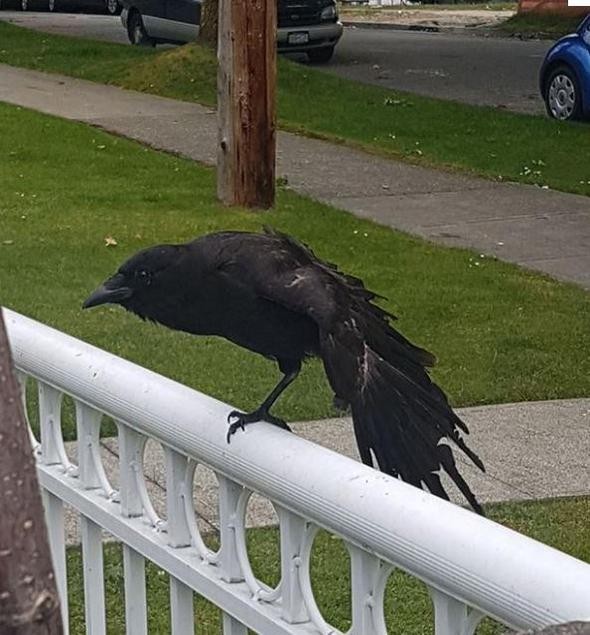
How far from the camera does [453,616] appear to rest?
6.60 feet

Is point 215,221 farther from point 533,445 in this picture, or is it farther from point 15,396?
point 15,396

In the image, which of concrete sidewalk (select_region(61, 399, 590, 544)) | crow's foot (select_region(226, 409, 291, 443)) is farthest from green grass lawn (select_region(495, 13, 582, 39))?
crow's foot (select_region(226, 409, 291, 443))

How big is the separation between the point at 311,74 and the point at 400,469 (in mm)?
16249

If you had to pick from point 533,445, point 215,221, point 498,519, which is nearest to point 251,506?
point 498,519

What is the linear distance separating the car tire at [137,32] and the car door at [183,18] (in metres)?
0.84

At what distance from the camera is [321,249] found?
8734mm

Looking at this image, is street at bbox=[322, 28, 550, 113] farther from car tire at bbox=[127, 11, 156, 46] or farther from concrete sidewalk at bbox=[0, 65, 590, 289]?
concrete sidewalk at bbox=[0, 65, 590, 289]

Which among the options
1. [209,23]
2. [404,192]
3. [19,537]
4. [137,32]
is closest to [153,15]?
[137,32]

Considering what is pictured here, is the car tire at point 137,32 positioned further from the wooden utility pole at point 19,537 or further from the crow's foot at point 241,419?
the wooden utility pole at point 19,537

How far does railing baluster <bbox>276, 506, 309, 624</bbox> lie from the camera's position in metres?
2.38

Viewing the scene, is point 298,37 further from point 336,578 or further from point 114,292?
point 114,292

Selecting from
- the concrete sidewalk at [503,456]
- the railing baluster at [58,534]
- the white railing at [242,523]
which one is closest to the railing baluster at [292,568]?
the white railing at [242,523]

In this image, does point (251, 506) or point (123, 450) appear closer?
point (123, 450)

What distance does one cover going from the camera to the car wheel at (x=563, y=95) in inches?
592
